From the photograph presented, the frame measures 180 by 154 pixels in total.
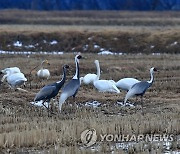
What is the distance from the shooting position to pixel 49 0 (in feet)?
291

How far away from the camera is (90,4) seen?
88.8 m

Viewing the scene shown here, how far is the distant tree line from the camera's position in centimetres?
8744

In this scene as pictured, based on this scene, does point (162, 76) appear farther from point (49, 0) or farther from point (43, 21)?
point (49, 0)

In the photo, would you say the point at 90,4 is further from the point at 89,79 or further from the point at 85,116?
the point at 85,116

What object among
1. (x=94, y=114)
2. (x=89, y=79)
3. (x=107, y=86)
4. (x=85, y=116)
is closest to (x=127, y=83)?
(x=107, y=86)

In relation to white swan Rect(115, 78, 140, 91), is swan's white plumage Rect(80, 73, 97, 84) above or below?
above

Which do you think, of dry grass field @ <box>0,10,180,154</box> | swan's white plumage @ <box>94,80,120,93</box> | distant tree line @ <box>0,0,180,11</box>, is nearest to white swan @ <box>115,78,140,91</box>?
swan's white plumage @ <box>94,80,120,93</box>

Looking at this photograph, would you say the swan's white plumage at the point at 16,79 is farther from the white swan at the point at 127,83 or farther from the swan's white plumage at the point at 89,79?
the white swan at the point at 127,83

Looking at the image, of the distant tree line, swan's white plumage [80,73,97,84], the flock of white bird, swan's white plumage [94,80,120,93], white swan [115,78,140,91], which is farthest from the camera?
the distant tree line

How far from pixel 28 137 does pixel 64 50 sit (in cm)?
2741

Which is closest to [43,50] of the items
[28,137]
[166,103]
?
[166,103]

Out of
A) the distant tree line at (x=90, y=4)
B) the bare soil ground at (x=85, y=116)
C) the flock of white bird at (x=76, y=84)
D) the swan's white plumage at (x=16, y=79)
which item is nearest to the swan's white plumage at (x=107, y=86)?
→ the flock of white bird at (x=76, y=84)

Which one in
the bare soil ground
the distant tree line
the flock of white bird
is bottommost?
the bare soil ground

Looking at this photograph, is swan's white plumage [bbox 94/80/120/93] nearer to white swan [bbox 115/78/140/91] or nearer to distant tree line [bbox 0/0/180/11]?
white swan [bbox 115/78/140/91]
